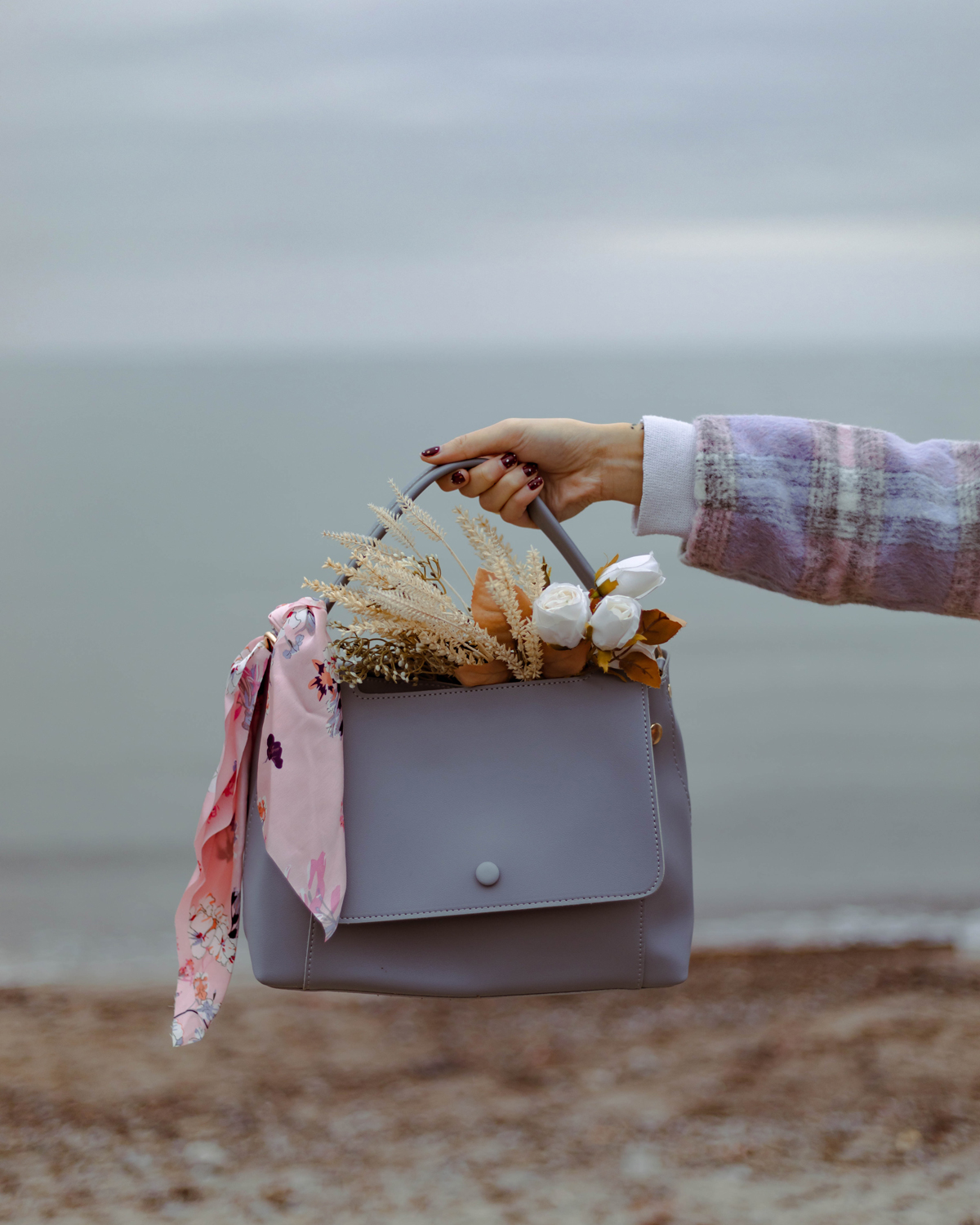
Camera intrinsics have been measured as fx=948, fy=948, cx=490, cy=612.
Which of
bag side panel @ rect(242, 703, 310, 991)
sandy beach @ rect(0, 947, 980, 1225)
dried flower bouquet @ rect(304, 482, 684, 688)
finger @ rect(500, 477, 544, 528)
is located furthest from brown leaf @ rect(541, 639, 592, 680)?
sandy beach @ rect(0, 947, 980, 1225)

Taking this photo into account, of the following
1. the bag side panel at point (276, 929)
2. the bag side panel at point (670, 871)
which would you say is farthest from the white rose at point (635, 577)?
the bag side panel at point (276, 929)

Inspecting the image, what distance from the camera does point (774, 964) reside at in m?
2.27

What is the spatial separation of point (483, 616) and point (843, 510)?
1.11 feet

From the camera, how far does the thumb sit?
892 millimetres

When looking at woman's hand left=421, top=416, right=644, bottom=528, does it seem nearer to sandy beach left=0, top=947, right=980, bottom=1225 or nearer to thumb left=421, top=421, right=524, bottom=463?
thumb left=421, top=421, right=524, bottom=463

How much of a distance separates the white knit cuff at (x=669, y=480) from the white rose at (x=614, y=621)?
11 cm

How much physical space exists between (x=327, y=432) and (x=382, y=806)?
128 centimetres

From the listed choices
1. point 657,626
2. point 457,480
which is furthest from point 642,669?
point 457,480

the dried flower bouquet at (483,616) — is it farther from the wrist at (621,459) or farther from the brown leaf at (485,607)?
the wrist at (621,459)

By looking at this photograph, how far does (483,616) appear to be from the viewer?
33.0 inches

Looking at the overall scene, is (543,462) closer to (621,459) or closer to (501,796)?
(621,459)

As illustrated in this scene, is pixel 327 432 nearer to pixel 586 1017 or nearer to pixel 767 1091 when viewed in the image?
pixel 586 1017

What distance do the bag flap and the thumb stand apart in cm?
22

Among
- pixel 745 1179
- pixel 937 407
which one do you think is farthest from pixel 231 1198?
pixel 937 407
